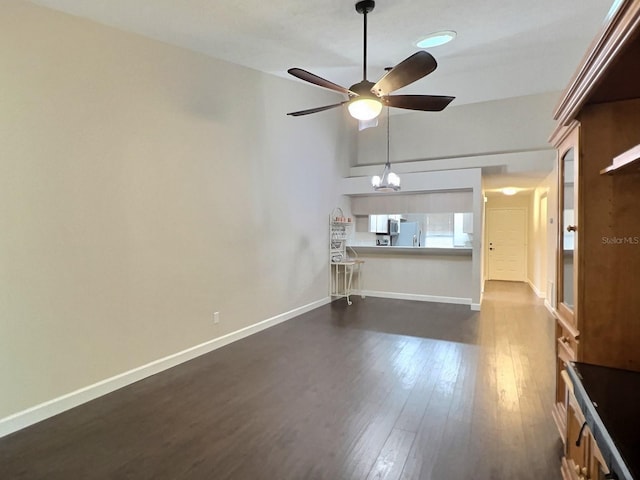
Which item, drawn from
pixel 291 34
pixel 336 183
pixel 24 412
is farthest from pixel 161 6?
pixel 336 183

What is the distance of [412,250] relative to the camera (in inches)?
261

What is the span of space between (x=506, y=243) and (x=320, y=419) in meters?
8.59

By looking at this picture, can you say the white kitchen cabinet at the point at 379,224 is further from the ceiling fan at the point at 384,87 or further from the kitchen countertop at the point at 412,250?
the ceiling fan at the point at 384,87

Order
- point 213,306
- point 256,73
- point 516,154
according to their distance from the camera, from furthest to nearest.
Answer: point 516,154 → point 256,73 → point 213,306

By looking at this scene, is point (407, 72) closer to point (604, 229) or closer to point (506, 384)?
point (604, 229)

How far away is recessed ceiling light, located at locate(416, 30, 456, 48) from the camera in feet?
10.6

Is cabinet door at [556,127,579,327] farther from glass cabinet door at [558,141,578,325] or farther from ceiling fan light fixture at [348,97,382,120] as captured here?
ceiling fan light fixture at [348,97,382,120]

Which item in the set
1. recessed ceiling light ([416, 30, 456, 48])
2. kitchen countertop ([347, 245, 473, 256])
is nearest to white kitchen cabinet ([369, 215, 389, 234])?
kitchen countertop ([347, 245, 473, 256])

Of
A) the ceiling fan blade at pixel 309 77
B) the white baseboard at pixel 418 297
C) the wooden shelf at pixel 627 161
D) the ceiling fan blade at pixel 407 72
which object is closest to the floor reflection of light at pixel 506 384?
the wooden shelf at pixel 627 161

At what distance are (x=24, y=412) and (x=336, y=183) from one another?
17.5 feet

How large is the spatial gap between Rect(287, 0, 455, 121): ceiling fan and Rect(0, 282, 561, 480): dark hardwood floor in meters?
2.41

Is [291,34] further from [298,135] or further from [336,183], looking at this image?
[336,183]

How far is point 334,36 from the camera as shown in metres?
3.24

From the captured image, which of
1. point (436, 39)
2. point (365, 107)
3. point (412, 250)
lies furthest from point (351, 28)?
point (412, 250)
